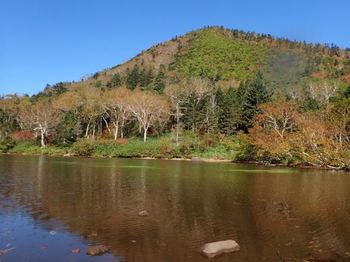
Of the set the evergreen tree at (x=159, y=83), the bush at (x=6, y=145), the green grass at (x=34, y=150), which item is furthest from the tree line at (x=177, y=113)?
the evergreen tree at (x=159, y=83)

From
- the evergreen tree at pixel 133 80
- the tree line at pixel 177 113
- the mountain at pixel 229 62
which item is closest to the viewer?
the tree line at pixel 177 113

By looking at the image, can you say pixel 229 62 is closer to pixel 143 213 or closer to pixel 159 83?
pixel 159 83

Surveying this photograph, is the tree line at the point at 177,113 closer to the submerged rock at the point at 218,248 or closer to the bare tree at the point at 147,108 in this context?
the bare tree at the point at 147,108

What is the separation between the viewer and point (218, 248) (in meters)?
13.9

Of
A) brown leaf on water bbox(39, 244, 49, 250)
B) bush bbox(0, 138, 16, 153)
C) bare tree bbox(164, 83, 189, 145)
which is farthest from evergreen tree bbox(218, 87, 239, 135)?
brown leaf on water bbox(39, 244, 49, 250)

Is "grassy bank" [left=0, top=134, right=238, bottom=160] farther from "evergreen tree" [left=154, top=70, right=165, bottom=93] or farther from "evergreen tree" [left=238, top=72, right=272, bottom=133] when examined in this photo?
"evergreen tree" [left=154, top=70, right=165, bottom=93]

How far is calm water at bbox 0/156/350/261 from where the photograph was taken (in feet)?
46.8

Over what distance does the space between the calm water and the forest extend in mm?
21382

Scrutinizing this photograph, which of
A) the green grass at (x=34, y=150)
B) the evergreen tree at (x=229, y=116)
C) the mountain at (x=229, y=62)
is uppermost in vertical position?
the mountain at (x=229, y=62)

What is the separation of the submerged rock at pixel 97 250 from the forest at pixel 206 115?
1540 inches

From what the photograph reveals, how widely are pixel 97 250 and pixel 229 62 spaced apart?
416 ft

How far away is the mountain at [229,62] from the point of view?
392ft

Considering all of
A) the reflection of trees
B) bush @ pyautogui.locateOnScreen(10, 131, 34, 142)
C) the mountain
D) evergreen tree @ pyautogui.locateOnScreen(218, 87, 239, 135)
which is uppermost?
the mountain

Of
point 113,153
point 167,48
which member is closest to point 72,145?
point 113,153
